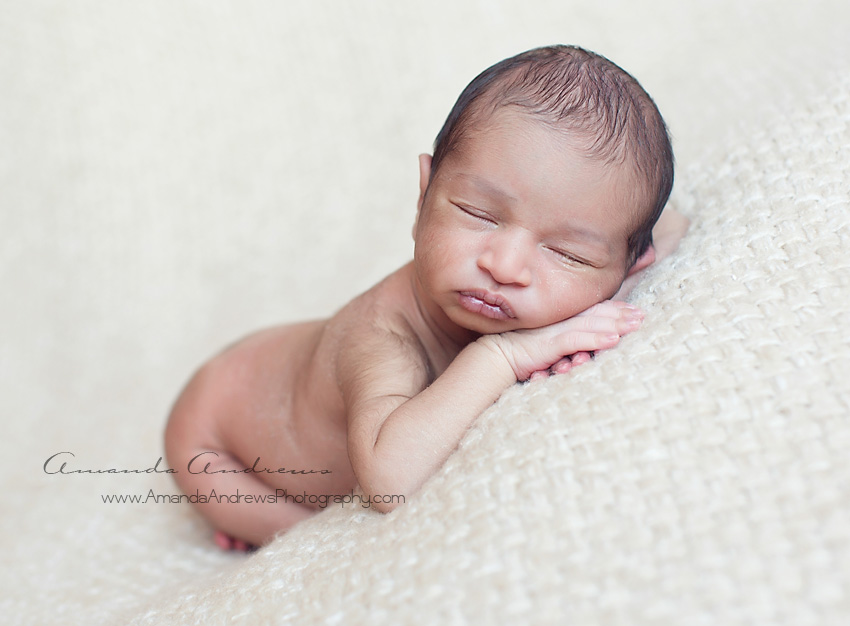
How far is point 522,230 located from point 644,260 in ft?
0.76

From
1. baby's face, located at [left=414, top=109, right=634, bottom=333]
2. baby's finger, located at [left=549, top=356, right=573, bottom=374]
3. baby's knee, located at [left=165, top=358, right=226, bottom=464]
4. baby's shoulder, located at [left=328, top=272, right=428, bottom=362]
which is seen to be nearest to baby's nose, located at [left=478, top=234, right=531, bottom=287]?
baby's face, located at [left=414, top=109, right=634, bottom=333]

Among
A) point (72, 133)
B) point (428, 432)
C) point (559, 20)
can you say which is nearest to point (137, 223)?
point (72, 133)

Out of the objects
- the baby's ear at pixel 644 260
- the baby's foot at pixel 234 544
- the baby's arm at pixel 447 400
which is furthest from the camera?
the baby's foot at pixel 234 544

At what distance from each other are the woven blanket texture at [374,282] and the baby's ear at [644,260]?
7cm

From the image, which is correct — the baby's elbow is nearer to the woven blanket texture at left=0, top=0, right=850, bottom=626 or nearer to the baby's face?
the woven blanket texture at left=0, top=0, right=850, bottom=626

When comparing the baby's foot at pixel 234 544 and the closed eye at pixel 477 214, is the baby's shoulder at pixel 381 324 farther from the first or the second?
the baby's foot at pixel 234 544

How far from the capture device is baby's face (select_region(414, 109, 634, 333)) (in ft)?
3.20

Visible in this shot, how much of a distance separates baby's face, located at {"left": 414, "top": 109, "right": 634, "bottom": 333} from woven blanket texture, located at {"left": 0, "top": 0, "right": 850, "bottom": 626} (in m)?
0.10

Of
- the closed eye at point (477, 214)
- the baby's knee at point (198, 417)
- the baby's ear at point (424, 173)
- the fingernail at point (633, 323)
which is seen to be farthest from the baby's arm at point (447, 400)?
the baby's knee at point (198, 417)

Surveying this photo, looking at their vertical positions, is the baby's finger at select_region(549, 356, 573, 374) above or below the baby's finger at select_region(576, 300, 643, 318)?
below

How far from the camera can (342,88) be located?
81.7 inches

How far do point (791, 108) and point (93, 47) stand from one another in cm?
162

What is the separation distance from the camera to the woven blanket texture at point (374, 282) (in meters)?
0.69

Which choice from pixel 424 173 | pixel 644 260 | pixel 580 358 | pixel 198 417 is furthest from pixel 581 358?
pixel 198 417
